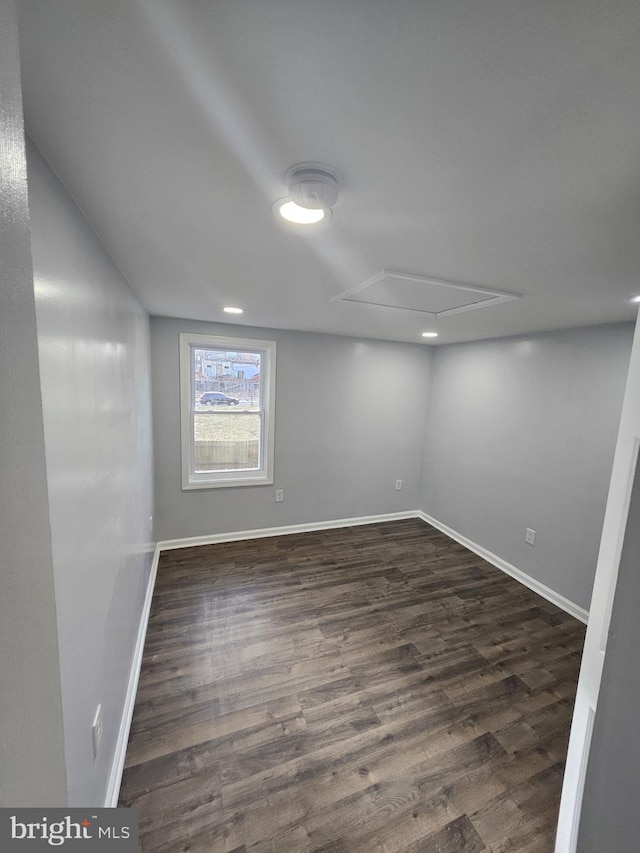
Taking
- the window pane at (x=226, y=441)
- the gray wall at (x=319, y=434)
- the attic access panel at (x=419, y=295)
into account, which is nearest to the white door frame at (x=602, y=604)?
the attic access panel at (x=419, y=295)

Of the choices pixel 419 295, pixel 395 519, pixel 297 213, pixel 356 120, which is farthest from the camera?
pixel 395 519

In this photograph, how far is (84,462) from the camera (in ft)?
3.63

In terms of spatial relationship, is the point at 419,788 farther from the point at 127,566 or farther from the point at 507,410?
the point at 507,410

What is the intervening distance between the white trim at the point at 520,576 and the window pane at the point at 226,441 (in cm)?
248

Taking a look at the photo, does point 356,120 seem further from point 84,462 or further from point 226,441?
point 226,441

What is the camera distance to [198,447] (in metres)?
3.57

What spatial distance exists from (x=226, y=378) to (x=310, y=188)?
2821 mm

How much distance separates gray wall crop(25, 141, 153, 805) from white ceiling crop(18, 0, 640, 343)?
19 centimetres

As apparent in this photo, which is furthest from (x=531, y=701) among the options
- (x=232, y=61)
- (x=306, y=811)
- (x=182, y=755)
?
(x=232, y=61)

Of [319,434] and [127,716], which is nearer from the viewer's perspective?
[127,716]

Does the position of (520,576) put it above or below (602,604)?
below

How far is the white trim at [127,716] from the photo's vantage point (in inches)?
53.3

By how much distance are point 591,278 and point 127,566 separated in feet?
9.15

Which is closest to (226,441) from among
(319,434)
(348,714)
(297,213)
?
(319,434)
